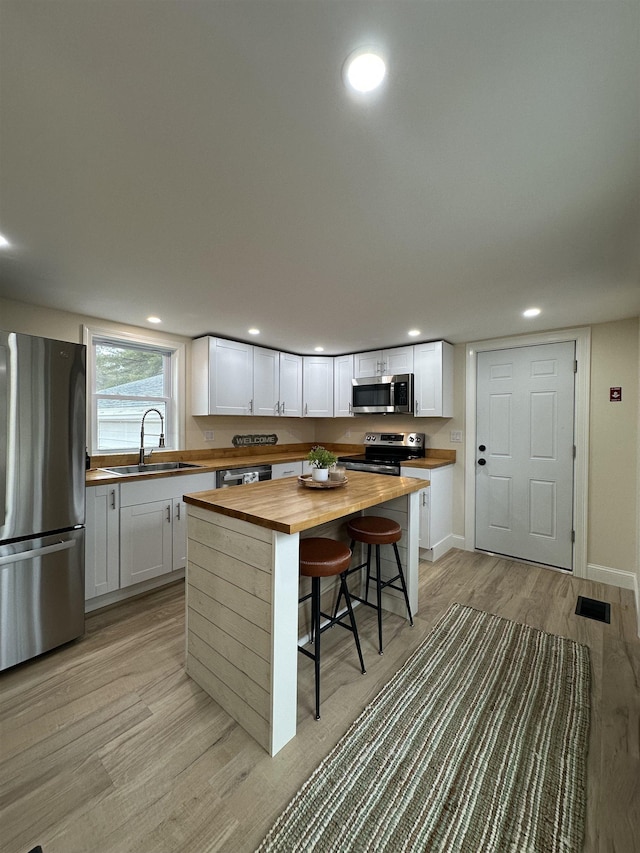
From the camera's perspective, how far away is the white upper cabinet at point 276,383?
4051 millimetres

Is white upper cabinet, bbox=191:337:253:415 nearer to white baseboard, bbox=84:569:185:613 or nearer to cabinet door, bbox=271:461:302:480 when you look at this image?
cabinet door, bbox=271:461:302:480

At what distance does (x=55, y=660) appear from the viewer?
203 centimetres

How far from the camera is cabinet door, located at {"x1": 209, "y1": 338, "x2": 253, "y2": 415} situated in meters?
3.61

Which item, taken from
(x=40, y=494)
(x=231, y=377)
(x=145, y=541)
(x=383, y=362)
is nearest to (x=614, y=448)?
(x=383, y=362)

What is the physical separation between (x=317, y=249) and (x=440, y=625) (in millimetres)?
→ 2541

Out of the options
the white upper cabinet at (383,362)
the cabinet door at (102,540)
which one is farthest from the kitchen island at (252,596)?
the white upper cabinet at (383,362)

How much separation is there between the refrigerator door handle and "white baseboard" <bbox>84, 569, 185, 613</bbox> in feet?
1.88

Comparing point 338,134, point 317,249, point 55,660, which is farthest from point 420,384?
point 55,660

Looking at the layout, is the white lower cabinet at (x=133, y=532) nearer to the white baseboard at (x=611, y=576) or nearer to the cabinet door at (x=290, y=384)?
the cabinet door at (x=290, y=384)

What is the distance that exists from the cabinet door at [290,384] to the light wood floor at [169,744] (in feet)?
8.71

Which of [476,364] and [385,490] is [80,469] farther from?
[476,364]

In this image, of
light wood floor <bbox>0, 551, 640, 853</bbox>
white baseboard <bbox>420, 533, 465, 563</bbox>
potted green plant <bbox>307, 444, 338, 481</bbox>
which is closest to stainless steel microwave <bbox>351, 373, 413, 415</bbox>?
white baseboard <bbox>420, 533, 465, 563</bbox>

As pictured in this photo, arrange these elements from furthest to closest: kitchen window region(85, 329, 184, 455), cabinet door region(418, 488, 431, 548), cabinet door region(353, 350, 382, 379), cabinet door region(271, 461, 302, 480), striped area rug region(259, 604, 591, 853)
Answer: cabinet door region(353, 350, 382, 379) < cabinet door region(271, 461, 302, 480) < cabinet door region(418, 488, 431, 548) < kitchen window region(85, 329, 184, 455) < striped area rug region(259, 604, 591, 853)

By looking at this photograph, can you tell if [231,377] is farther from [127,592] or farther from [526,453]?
[526,453]
